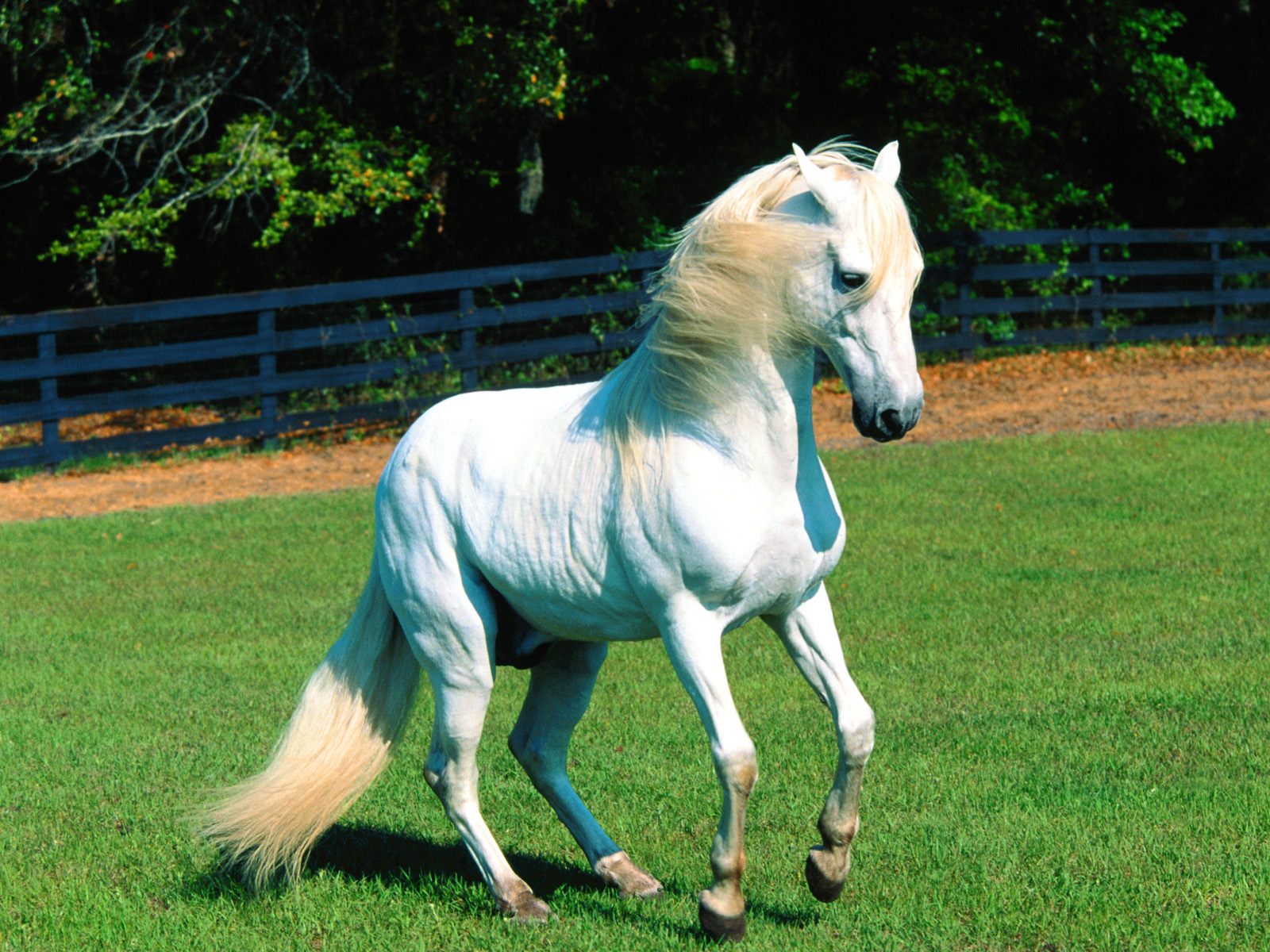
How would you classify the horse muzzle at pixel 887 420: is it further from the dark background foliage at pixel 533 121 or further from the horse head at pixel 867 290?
the dark background foliage at pixel 533 121

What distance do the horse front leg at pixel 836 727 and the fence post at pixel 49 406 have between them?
1220 cm

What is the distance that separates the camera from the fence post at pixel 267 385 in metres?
15.5

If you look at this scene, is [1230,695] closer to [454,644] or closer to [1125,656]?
[1125,656]

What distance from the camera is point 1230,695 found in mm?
6254

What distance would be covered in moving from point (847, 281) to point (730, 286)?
316 millimetres

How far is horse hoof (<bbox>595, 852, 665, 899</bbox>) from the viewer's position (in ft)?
14.7

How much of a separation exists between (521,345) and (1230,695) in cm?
1094

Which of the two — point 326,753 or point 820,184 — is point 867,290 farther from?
point 326,753

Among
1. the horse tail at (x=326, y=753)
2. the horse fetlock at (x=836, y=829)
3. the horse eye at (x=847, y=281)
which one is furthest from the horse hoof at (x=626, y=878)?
the horse eye at (x=847, y=281)

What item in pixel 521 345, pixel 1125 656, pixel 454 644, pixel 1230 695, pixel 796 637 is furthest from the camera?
pixel 521 345

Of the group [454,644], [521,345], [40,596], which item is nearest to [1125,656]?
[454,644]

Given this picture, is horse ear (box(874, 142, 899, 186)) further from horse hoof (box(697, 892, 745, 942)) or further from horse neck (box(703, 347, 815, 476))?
horse hoof (box(697, 892, 745, 942))

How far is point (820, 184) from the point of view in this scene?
3715 millimetres

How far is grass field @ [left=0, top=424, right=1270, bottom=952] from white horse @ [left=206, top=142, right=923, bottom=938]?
305 mm
